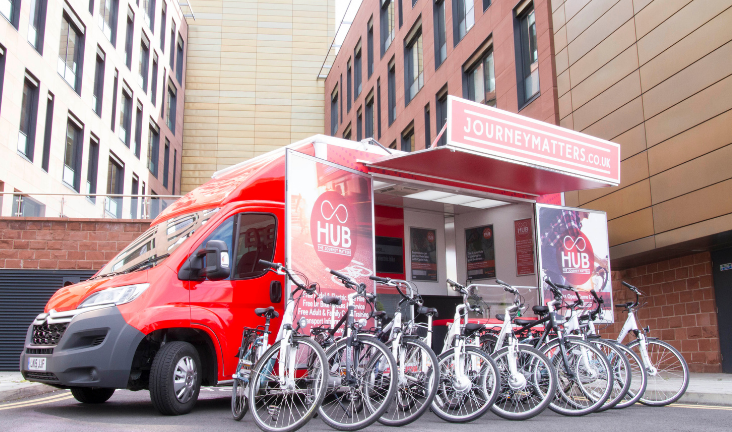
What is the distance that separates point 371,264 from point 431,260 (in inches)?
163

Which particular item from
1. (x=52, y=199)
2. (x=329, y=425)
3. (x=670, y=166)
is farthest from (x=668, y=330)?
(x=52, y=199)

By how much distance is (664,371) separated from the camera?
21.9 feet

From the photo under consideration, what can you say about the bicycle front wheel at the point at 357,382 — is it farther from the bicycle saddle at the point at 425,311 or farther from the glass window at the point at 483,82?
the glass window at the point at 483,82

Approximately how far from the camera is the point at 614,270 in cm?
1458

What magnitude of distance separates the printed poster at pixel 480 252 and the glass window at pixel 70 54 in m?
16.6

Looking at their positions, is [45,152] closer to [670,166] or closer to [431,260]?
[431,260]

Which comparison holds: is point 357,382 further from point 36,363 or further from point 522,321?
point 36,363

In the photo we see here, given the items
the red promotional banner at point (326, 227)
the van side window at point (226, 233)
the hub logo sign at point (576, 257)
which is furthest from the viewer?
the hub logo sign at point (576, 257)

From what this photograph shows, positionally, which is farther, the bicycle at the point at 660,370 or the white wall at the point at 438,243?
the white wall at the point at 438,243

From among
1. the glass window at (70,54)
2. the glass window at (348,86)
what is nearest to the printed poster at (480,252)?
the glass window at (70,54)

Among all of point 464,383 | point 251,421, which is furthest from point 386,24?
point 464,383

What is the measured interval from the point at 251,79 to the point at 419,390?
40712mm

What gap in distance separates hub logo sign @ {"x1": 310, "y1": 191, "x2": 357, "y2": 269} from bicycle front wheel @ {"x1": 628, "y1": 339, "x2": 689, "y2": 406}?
11.1ft

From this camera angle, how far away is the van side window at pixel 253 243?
7.14 metres
